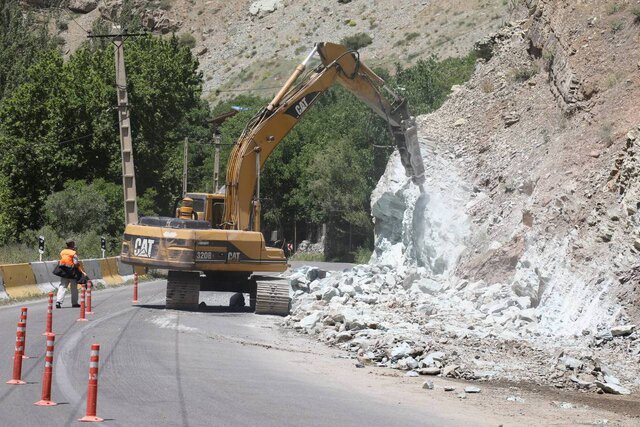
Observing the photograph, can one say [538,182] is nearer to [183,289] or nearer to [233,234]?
[233,234]

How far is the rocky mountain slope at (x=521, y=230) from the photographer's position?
56.5ft

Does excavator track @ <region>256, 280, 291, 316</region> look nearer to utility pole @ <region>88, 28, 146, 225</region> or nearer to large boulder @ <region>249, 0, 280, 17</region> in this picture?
utility pole @ <region>88, 28, 146, 225</region>

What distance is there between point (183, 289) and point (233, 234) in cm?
193

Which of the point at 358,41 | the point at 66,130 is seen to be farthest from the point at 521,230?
the point at 358,41

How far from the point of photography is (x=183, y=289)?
Answer: 2489 centimetres

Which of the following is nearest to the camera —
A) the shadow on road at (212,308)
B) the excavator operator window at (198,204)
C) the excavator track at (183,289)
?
the excavator track at (183,289)

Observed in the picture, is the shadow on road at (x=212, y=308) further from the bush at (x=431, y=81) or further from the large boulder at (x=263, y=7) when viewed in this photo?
the large boulder at (x=263, y=7)

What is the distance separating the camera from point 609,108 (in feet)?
80.4

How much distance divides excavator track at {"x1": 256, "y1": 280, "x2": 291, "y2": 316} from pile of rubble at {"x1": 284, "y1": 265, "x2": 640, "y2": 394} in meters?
0.57

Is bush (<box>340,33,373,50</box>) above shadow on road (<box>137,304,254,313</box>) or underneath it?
above

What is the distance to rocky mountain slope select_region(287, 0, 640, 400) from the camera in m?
17.2

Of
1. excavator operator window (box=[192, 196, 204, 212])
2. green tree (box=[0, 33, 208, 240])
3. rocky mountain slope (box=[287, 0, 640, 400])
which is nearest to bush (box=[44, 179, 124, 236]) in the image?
green tree (box=[0, 33, 208, 240])

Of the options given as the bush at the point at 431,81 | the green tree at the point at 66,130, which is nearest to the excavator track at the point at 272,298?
the green tree at the point at 66,130

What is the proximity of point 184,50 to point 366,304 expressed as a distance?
4098cm
